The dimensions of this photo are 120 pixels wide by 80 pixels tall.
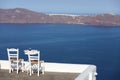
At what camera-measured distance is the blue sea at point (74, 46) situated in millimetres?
35250

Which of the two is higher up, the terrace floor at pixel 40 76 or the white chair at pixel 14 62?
the white chair at pixel 14 62

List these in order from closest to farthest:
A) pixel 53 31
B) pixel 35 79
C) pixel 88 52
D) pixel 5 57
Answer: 1. pixel 35 79
2. pixel 5 57
3. pixel 88 52
4. pixel 53 31

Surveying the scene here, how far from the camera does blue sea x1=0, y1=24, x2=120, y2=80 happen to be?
1388 inches

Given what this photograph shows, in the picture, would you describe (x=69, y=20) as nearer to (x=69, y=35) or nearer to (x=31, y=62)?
(x=69, y=35)

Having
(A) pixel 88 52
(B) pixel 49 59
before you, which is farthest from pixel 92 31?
(B) pixel 49 59

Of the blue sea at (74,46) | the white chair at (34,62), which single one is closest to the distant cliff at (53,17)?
the blue sea at (74,46)

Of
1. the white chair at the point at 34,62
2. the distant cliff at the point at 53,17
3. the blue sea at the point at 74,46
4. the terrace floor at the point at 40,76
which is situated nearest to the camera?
the terrace floor at the point at 40,76

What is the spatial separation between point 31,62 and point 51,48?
36213mm

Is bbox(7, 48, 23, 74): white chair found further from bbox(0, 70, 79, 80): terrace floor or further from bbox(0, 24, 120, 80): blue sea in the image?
bbox(0, 24, 120, 80): blue sea

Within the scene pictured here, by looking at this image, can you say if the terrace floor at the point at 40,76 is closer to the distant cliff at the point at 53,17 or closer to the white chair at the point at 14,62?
the white chair at the point at 14,62

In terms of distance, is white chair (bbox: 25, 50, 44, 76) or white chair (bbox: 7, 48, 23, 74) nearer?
white chair (bbox: 25, 50, 44, 76)

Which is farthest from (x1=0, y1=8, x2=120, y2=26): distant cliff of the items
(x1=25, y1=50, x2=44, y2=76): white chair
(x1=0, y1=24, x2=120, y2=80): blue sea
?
(x1=25, y1=50, x2=44, y2=76): white chair

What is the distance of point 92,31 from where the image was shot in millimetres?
66625

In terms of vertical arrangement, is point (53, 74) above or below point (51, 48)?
above
